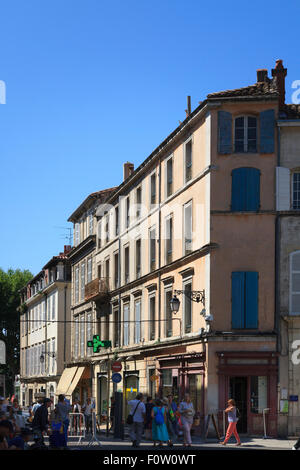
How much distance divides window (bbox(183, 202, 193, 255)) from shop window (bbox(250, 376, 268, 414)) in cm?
615

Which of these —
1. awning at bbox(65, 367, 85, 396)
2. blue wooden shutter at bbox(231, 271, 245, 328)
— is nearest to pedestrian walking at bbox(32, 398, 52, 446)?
blue wooden shutter at bbox(231, 271, 245, 328)

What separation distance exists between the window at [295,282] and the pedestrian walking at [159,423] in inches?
338

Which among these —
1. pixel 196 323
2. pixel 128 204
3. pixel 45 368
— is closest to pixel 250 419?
pixel 196 323

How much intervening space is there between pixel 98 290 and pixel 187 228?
1573 cm

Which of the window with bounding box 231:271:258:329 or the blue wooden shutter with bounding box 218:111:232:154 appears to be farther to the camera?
the blue wooden shutter with bounding box 218:111:232:154

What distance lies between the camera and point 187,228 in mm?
36438

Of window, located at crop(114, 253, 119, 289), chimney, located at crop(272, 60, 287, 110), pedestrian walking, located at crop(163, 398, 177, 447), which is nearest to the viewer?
pedestrian walking, located at crop(163, 398, 177, 447)

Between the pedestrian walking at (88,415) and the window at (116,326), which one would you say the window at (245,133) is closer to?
the pedestrian walking at (88,415)

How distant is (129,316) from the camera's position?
45750 millimetres

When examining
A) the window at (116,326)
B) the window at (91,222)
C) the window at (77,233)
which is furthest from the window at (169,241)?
the window at (77,233)

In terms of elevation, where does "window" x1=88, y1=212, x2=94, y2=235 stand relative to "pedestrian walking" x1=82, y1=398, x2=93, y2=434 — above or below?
above

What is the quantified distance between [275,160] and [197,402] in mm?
9537

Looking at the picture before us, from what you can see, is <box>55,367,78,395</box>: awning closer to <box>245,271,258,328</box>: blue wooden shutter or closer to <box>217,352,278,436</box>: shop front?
<box>217,352,278,436</box>: shop front

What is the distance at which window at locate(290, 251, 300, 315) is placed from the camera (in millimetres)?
32625
